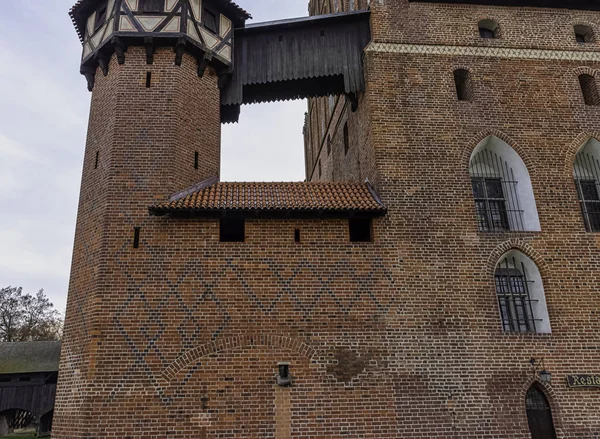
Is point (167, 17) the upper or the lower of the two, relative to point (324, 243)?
upper

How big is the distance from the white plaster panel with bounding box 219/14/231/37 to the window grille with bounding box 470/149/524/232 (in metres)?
7.32

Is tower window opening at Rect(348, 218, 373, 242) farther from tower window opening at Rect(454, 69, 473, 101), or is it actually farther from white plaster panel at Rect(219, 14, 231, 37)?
white plaster panel at Rect(219, 14, 231, 37)

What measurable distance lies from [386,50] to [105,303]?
9.12 metres

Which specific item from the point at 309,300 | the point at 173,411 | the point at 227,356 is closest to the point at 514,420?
the point at 309,300

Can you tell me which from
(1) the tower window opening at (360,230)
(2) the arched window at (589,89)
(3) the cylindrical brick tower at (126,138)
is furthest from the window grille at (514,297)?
(3) the cylindrical brick tower at (126,138)

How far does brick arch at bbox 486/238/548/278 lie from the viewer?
1063 centimetres

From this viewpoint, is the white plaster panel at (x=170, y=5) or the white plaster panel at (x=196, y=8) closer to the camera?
the white plaster panel at (x=170, y=5)

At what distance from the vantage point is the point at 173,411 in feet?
29.1

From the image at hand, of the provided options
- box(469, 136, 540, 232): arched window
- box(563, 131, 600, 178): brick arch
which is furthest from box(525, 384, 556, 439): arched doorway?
box(563, 131, 600, 178): brick arch

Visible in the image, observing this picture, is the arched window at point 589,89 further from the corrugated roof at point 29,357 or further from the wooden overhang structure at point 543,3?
the corrugated roof at point 29,357

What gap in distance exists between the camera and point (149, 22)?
11789 millimetres

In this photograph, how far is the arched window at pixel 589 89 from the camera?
12.8 metres

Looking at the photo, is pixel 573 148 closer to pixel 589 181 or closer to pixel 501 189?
pixel 589 181

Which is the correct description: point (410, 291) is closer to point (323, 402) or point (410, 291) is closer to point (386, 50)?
point (323, 402)
